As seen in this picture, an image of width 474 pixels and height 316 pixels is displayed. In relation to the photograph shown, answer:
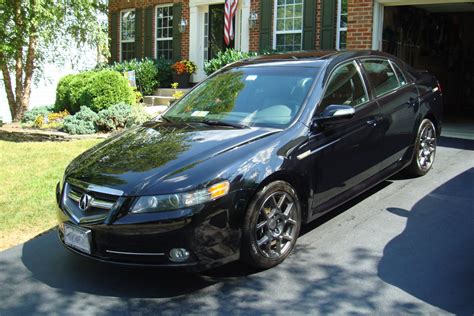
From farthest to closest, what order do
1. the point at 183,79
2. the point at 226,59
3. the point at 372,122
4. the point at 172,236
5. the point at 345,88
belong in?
the point at 183,79 → the point at 226,59 → the point at 372,122 → the point at 345,88 → the point at 172,236

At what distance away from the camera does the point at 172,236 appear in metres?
3.53

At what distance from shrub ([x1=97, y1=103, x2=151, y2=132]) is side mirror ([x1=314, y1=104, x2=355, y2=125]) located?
6.79 meters

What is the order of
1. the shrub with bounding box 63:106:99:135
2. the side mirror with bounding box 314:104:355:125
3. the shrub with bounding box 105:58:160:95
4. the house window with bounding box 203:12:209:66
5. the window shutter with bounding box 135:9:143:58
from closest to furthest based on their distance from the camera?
1. the side mirror with bounding box 314:104:355:125
2. the shrub with bounding box 63:106:99:135
3. the shrub with bounding box 105:58:160:95
4. the house window with bounding box 203:12:209:66
5. the window shutter with bounding box 135:9:143:58

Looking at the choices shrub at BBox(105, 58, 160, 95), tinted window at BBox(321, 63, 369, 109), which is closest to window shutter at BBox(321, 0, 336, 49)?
shrub at BBox(105, 58, 160, 95)

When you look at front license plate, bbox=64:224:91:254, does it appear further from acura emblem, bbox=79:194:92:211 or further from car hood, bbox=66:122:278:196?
car hood, bbox=66:122:278:196

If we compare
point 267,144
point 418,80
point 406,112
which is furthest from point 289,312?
point 418,80

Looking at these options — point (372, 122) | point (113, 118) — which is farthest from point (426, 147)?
point (113, 118)

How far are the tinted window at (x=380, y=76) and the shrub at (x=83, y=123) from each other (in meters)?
6.83

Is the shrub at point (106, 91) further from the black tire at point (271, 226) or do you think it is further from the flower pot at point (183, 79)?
the black tire at point (271, 226)

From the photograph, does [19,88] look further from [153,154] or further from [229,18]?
[153,154]

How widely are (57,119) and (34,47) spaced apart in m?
3.20

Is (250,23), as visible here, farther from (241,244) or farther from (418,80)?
(241,244)

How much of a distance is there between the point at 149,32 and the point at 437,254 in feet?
48.6

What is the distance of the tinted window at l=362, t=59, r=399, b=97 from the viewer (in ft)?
17.8
